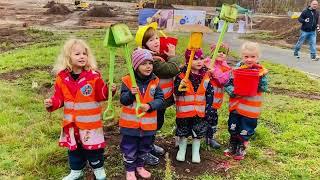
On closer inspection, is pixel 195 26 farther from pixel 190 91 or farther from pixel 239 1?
pixel 239 1

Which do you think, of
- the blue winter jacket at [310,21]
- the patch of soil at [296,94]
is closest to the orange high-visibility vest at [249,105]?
the patch of soil at [296,94]

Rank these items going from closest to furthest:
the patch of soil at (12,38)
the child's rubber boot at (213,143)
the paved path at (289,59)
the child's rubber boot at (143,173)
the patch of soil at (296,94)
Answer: the child's rubber boot at (143,173), the child's rubber boot at (213,143), the patch of soil at (296,94), the paved path at (289,59), the patch of soil at (12,38)

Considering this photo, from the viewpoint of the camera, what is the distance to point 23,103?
762cm

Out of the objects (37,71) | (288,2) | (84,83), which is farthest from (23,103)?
(288,2)

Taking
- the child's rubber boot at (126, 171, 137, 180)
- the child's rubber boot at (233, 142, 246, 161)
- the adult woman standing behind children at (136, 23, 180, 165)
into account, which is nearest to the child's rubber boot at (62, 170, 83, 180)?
the child's rubber boot at (126, 171, 137, 180)

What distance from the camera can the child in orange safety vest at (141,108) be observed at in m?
4.45

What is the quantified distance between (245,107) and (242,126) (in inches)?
9.2

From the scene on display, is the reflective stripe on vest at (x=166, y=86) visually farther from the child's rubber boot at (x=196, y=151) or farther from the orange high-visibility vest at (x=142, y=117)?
the child's rubber boot at (x=196, y=151)

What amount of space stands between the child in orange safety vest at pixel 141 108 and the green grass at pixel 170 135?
38 centimetres

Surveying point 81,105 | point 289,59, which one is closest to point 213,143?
point 81,105

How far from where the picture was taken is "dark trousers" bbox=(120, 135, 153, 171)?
459cm

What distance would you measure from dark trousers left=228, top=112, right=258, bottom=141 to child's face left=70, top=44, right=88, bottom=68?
1.94 m

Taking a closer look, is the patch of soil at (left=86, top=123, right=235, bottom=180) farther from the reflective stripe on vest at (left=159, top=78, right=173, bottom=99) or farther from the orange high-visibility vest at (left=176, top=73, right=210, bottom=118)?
the reflective stripe on vest at (left=159, top=78, right=173, bottom=99)

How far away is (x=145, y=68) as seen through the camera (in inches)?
175
